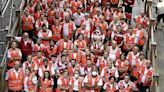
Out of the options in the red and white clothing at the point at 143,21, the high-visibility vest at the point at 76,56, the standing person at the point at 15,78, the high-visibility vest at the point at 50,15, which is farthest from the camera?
Answer: the high-visibility vest at the point at 50,15

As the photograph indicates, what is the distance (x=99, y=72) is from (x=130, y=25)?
178 inches

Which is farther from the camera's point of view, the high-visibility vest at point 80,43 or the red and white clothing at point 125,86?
the high-visibility vest at point 80,43

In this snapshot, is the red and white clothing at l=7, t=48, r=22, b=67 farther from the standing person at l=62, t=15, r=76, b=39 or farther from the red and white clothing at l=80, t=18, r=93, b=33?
the red and white clothing at l=80, t=18, r=93, b=33

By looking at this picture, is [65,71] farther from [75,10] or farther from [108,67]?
[75,10]

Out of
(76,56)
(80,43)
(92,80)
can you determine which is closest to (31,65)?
A: (76,56)

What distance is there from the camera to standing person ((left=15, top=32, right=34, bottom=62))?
715 inches

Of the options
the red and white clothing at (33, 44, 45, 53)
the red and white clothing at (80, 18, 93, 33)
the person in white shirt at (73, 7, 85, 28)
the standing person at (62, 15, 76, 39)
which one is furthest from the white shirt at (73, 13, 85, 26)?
the red and white clothing at (33, 44, 45, 53)

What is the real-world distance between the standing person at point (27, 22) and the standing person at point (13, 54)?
85.3 inches

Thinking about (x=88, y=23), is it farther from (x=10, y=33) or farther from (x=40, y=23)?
(x=10, y=33)

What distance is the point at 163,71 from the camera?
747 inches

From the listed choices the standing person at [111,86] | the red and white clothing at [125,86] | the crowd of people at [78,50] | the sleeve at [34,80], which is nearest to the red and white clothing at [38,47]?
the crowd of people at [78,50]

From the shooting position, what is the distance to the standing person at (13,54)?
17422 millimetres

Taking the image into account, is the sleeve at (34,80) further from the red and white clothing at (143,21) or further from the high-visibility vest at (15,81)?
the red and white clothing at (143,21)

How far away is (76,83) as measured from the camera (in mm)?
16547
